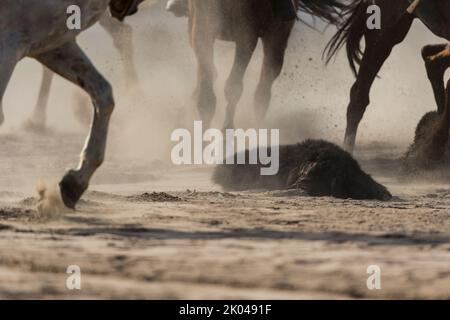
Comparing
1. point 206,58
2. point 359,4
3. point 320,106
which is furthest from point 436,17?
point 320,106

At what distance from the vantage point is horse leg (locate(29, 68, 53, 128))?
14188mm

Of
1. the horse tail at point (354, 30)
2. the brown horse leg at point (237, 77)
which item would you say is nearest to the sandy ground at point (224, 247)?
the brown horse leg at point (237, 77)

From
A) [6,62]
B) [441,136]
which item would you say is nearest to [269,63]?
[441,136]

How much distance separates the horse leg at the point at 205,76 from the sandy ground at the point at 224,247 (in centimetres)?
321

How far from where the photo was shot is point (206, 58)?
11.1 meters

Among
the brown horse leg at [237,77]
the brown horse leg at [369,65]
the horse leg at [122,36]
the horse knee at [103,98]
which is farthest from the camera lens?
the horse leg at [122,36]

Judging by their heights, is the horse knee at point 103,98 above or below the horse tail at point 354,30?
below

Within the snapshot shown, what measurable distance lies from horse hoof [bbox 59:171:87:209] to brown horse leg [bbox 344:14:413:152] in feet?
15.6

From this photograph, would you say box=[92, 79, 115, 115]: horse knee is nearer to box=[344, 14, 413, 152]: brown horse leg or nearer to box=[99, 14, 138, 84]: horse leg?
box=[344, 14, 413, 152]: brown horse leg

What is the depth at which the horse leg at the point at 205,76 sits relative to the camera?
36.2 feet

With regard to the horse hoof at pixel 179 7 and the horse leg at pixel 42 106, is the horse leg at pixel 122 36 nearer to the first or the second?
the horse leg at pixel 42 106

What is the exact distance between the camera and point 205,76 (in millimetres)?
11078

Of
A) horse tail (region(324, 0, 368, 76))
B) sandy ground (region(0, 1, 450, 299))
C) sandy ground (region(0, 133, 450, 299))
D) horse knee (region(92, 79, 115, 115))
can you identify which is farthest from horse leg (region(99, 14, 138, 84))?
horse knee (region(92, 79, 115, 115))

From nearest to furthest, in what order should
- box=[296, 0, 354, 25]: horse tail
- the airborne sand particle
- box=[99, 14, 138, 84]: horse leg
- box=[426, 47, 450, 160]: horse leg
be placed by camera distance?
the airborne sand particle → box=[426, 47, 450, 160]: horse leg → box=[296, 0, 354, 25]: horse tail → box=[99, 14, 138, 84]: horse leg
